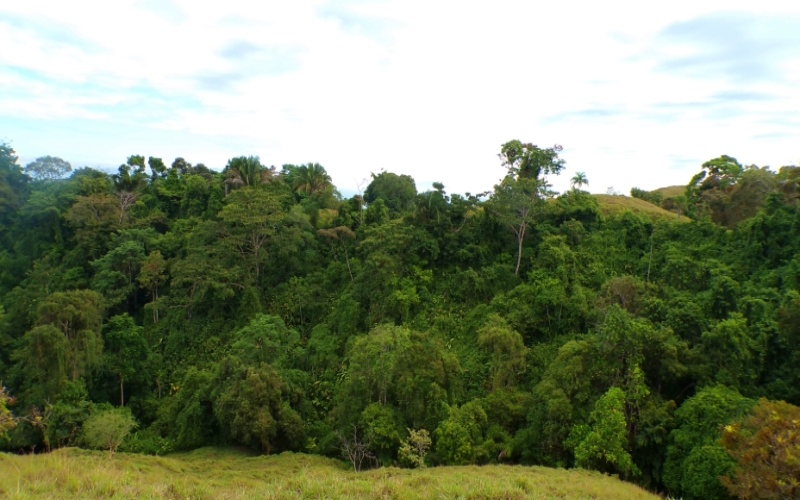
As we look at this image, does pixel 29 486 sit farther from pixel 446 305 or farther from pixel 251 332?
pixel 446 305

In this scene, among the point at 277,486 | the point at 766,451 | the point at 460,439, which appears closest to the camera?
the point at 277,486

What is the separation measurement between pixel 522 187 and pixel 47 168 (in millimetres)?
44010

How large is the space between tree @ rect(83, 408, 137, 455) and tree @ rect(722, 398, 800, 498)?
18.5 m

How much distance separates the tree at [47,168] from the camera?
42156mm

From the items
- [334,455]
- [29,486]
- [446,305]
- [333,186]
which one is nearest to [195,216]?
[333,186]

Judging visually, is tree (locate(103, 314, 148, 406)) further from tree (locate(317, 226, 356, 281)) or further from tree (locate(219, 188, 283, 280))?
tree (locate(317, 226, 356, 281))

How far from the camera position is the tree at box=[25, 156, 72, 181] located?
42156 millimetres

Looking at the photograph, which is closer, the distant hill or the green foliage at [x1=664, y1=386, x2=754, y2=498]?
the green foliage at [x1=664, y1=386, x2=754, y2=498]

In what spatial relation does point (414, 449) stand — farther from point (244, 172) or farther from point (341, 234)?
point (244, 172)

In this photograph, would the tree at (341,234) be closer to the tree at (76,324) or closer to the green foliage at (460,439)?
the tree at (76,324)

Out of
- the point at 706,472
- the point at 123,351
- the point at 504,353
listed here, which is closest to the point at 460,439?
the point at 504,353

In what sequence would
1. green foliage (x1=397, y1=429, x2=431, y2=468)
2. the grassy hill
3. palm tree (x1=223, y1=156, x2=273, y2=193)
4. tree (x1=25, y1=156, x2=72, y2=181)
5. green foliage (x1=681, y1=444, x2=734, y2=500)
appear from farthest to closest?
tree (x1=25, y1=156, x2=72, y2=181) < palm tree (x1=223, y1=156, x2=273, y2=193) < the grassy hill < green foliage (x1=397, y1=429, x2=431, y2=468) < green foliage (x1=681, y1=444, x2=734, y2=500)

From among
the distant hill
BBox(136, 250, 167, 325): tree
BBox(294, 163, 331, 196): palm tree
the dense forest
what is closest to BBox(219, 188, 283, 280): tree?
the dense forest

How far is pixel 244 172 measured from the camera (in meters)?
32.9
